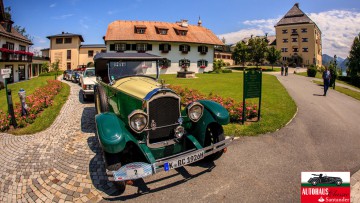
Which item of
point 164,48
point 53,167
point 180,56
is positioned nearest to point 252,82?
point 53,167

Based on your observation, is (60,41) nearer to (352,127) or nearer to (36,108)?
(36,108)

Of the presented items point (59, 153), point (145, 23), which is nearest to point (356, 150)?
point (59, 153)

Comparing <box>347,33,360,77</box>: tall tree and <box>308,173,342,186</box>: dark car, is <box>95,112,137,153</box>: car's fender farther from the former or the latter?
<box>347,33,360,77</box>: tall tree

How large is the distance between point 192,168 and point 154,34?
35.3m

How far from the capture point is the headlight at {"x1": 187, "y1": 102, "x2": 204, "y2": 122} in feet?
17.3

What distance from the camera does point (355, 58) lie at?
34.6m

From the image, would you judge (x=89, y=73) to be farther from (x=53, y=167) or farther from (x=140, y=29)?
(x=140, y=29)

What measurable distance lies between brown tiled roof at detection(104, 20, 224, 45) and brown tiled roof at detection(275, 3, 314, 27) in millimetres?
27789

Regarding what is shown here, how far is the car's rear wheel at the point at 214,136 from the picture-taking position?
543 centimetres

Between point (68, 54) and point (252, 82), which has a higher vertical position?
point (68, 54)

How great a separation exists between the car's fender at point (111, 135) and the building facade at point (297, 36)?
63917 millimetres

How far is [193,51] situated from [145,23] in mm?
9917

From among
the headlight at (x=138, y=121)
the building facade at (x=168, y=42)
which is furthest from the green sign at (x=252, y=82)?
the building facade at (x=168, y=42)

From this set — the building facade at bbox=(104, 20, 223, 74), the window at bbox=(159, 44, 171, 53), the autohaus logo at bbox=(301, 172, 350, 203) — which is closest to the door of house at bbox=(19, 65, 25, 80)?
the building facade at bbox=(104, 20, 223, 74)
